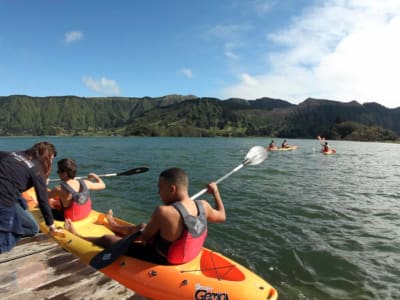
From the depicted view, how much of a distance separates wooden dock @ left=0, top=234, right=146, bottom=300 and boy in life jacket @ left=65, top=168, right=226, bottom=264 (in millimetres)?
1034

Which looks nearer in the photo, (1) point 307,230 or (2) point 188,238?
(2) point 188,238

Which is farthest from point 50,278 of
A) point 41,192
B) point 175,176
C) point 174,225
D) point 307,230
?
point 307,230

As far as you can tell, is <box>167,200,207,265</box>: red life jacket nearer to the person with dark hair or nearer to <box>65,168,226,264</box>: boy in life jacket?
<box>65,168,226,264</box>: boy in life jacket

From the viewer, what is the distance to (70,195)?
8.02 metres

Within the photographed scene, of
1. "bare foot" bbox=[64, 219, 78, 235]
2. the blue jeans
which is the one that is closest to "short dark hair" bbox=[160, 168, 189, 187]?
the blue jeans

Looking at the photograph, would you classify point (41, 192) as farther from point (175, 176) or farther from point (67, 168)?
point (175, 176)

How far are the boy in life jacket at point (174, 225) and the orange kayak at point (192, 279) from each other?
18 cm

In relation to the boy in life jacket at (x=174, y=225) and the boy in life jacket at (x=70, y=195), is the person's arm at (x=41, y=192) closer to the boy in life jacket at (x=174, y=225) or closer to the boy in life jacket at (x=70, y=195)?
the boy in life jacket at (x=174, y=225)

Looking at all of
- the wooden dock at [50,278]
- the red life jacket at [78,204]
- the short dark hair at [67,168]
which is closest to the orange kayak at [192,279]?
the wooden dock at [50,278]

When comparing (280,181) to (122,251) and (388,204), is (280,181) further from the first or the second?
(122,251)

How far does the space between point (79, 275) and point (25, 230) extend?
2.46 metres

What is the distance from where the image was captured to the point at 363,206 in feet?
48.6

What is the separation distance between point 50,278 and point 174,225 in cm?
208

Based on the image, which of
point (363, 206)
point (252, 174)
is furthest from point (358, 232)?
point (252, 174)
